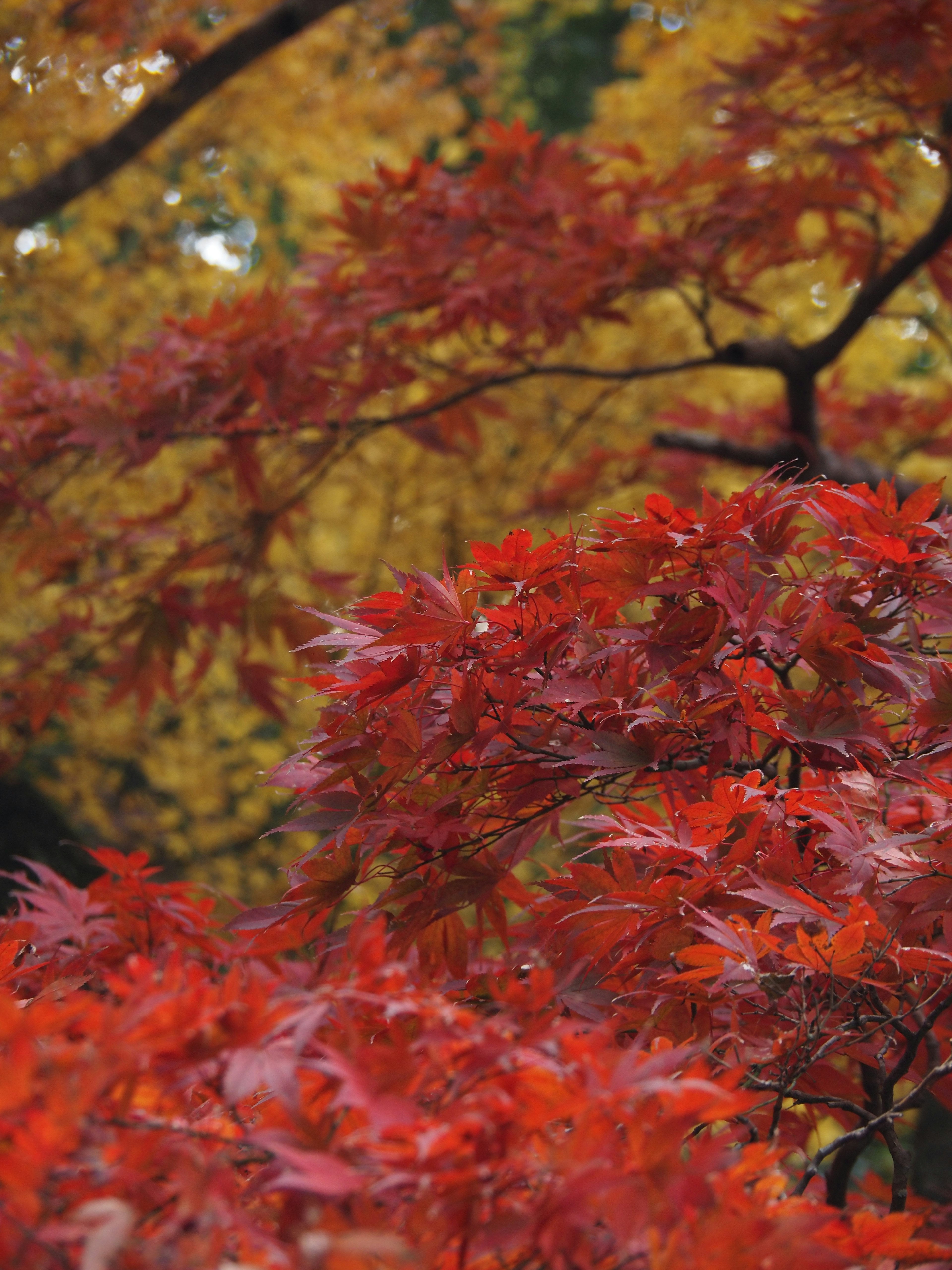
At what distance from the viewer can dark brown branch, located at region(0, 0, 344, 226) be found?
2.60 metres

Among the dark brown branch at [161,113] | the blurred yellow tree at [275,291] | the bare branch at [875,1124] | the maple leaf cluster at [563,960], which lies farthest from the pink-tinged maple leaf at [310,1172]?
the dark brown branch at [161,113]

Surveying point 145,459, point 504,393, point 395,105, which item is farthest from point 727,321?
point 145,459

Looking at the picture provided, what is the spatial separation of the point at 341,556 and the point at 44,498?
2514 millimetres

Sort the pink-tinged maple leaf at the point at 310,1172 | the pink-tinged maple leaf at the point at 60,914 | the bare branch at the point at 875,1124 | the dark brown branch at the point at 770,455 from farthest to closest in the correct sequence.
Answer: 1. the dark brown branch at the point at 770,455
2. the pink-tinged maple leaf at the point at 60,914
3. the bare branch at the point at 875,1124
4. the pink-tinged maple leaf at the point at 310,1172

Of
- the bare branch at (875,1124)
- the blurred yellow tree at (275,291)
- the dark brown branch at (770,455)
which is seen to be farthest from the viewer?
the blurred yellow tree at (275,291)

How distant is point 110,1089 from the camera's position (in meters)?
0.55

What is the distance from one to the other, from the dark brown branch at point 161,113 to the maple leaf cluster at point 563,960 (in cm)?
223

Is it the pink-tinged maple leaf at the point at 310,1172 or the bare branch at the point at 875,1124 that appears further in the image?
the bare branch at the point at 875,1124

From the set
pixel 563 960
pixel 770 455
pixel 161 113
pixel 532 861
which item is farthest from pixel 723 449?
pixel 563 960

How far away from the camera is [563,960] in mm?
893

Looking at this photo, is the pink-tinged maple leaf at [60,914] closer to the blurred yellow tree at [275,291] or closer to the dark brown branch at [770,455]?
the blurred yellow tree at [275,291]

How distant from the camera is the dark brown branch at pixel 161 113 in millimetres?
2598

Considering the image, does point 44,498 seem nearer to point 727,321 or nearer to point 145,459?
point 145,459

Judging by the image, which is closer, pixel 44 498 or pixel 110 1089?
pixel 110 1089
